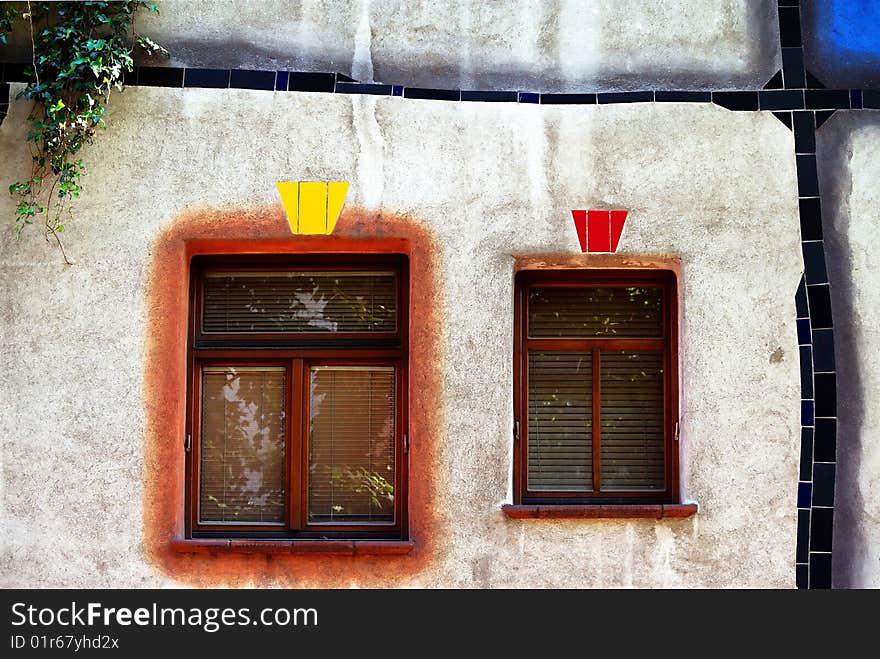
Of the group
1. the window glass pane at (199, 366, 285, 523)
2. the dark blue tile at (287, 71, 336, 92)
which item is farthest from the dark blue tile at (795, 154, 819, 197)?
the window glass pane at (199, 366, 285, 523)

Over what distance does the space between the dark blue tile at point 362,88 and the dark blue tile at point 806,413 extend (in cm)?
251

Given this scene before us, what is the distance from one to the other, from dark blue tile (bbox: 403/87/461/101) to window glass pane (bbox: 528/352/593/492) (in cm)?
134

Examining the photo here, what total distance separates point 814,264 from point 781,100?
0.83 m

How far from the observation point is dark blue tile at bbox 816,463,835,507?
5.54 m

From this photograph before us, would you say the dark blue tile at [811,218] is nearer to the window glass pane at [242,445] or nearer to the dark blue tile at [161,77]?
the window glass pane at [242,445]

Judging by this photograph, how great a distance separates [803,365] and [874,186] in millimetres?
953

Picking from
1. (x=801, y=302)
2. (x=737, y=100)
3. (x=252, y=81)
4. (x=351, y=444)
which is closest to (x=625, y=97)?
(x=737, y=100)

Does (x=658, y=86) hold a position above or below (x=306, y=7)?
below

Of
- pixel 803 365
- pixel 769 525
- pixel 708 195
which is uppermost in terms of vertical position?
pixel 708 195

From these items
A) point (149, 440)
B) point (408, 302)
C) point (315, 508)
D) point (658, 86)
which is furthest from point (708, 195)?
point (149, 440)

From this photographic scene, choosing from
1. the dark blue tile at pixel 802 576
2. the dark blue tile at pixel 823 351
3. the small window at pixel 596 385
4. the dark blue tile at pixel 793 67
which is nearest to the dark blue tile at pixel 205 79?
the small window at pixel 596 385

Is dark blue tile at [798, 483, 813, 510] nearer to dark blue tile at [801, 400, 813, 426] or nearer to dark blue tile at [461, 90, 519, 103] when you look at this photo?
dark blue tile at [801, 400, 813, 426]

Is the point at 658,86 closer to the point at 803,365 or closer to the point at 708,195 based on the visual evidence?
the point at 708,195
